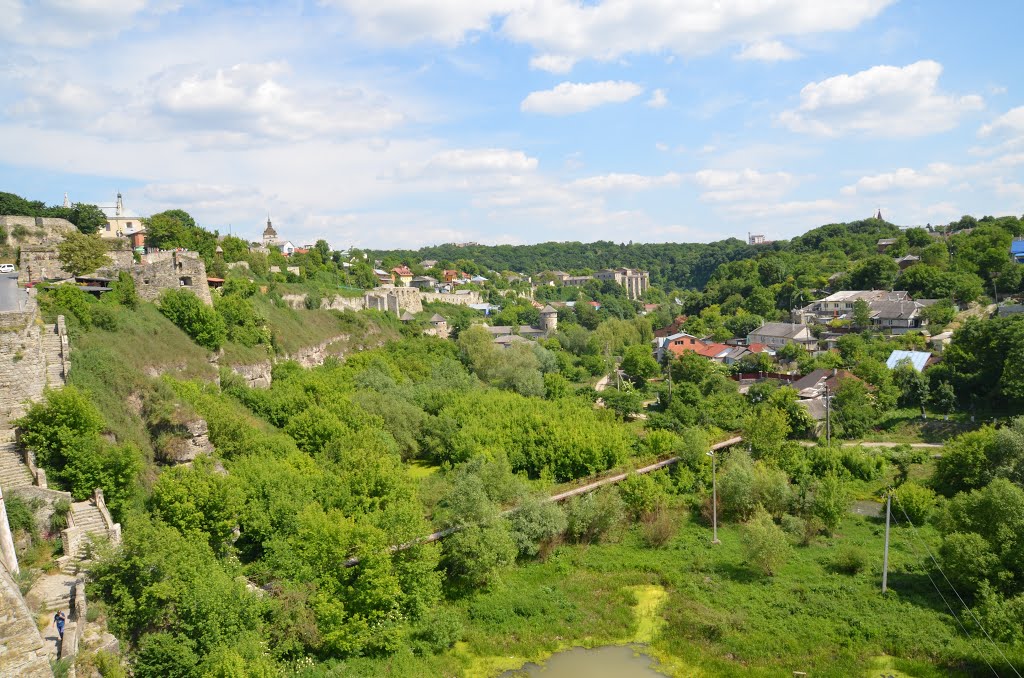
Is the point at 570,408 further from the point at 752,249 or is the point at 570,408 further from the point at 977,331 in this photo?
the point at 752,249

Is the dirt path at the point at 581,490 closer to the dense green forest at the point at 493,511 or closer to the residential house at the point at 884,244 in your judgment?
the dense green forest at the point at 493,511

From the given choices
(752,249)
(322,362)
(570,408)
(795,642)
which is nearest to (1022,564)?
(795,642)

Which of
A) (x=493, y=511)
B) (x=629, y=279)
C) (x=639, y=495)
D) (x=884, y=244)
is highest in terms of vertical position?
(x=884, y=244)

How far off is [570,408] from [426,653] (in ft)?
61.6

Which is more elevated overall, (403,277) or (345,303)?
(403,277)

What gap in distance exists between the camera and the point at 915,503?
24.8m

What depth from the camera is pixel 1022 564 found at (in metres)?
17.7

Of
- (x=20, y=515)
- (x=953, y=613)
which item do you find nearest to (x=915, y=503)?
(x=953, y=613)

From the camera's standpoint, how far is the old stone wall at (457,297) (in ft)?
216

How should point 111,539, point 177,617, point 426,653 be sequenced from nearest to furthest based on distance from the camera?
point 177,617, point 111,539, point 426,653

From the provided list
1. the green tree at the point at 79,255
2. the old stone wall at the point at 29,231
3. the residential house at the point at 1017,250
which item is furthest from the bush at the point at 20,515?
the residential house at the point at 1017,250

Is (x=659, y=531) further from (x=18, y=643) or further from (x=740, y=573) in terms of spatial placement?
(x=18, y=643)

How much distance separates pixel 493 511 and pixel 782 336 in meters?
42.7

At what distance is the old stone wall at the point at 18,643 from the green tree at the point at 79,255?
21.3 metres
